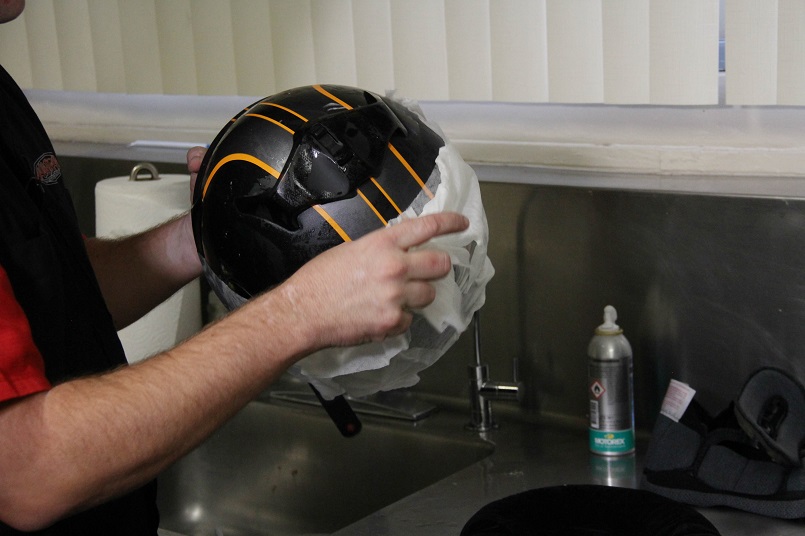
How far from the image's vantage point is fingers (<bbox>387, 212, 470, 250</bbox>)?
2.75 ft

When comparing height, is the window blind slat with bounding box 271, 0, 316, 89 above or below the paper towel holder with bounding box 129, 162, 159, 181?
above

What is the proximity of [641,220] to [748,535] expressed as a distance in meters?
0.43

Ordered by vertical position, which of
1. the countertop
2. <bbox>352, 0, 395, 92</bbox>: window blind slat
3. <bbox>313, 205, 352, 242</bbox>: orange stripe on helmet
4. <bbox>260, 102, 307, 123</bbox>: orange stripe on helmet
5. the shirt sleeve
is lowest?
the countertop

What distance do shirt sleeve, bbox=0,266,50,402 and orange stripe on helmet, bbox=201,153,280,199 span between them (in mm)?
232

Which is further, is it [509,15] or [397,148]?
[509,15]

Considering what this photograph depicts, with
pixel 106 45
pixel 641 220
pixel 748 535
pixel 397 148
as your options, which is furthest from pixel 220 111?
pixel 748 535

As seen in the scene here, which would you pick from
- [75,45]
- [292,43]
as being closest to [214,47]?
[292,43]

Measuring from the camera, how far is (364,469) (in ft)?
5.09

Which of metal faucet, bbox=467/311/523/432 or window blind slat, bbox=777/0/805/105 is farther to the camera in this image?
metal faucet, bbox=467/311/523/432

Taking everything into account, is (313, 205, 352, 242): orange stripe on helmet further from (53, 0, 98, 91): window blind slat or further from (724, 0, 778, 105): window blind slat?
(53, 0, 98, 91): window blind slat

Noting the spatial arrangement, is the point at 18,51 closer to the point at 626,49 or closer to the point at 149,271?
the point at 149,271

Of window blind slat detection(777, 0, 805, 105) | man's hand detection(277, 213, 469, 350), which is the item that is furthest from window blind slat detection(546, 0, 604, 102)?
man's hand detection(277, 213, 469, 350)

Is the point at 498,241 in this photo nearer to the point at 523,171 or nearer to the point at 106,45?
the point at 523,171

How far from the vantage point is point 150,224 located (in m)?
1.66
